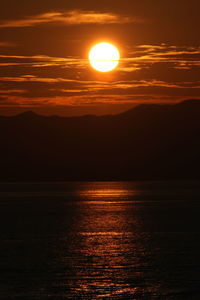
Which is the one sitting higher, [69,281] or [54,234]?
[54,234]

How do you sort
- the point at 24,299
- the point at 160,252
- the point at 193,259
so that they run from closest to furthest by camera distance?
the point at 24,299
the point at 193,259
the point at 160,252

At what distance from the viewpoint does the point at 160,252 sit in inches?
2596

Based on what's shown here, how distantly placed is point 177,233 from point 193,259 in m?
27.8

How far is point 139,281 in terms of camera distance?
49.0 meters

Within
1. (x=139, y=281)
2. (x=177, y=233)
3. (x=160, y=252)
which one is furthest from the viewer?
(x=177, y=233)

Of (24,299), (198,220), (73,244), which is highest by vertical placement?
(198,220)

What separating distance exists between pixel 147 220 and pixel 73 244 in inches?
1679

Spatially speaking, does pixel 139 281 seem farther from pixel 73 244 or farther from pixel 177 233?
pixel 177 233

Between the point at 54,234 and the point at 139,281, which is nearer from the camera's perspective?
the point at 139,281

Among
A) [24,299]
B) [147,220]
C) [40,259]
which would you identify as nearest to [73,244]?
[40,259]

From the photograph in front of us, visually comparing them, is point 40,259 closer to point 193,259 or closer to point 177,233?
point 193,259

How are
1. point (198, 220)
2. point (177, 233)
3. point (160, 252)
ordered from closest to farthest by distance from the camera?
1. point (160, 252)
2. point (177, 233)
3. point (198, 220)

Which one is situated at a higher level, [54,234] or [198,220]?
[198,220]

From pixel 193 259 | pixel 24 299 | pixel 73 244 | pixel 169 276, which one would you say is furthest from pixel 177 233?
pixel 24 299
